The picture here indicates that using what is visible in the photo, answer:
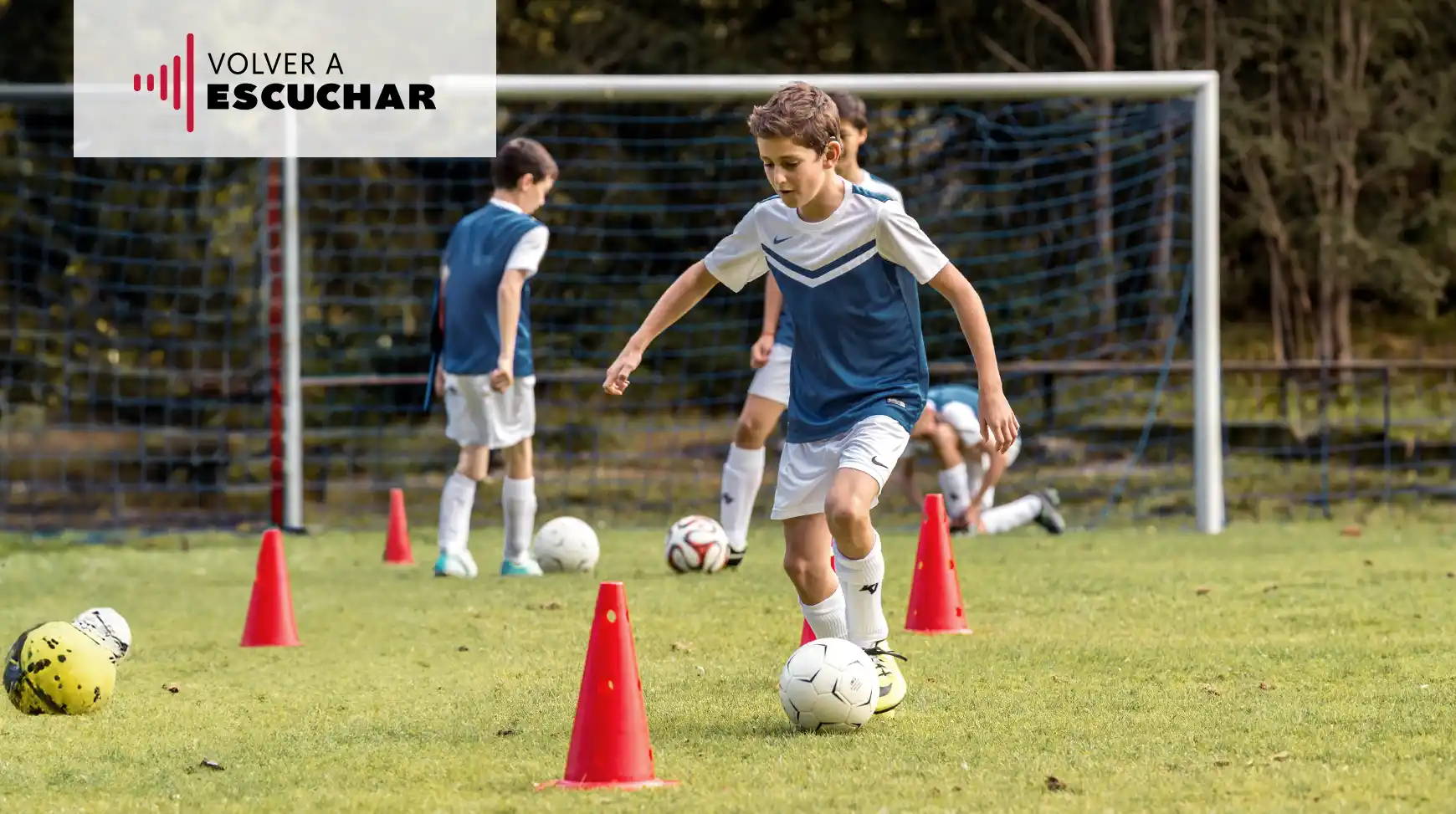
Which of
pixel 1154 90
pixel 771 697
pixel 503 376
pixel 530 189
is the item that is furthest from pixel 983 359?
pixel 1154 90

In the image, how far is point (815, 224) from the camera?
5062 mm

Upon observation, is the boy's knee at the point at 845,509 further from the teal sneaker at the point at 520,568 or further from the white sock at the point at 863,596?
the teal sneaker at the point at 520,568

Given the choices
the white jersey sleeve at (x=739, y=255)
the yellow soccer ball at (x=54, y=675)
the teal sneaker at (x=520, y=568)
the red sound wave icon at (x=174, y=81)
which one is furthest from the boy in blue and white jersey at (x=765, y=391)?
the red sound wave icon at (x=174, y=81)

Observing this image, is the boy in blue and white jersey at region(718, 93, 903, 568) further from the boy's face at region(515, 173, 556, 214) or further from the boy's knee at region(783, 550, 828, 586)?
the boy's knee at region(783, 550, 828, 586)

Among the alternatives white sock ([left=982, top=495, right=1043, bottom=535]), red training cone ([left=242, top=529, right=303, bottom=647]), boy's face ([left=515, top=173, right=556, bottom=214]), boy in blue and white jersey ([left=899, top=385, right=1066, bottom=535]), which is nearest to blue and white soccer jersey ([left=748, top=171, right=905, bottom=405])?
boy's face ([left=515, top=173, right=556, bottom=214])

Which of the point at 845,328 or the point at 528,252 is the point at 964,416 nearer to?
the point at 528,252

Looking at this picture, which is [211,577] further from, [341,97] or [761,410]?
[341,97]

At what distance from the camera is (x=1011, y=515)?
35.1ft

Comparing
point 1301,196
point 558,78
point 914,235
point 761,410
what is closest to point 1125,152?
point 1301,196

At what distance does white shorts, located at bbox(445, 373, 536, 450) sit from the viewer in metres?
8.73

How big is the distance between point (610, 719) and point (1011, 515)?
677cm

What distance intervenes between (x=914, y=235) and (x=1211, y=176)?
6.47 meters

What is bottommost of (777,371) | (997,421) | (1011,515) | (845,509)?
(1011,515)

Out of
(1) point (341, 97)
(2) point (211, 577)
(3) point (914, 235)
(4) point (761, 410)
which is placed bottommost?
(2) point (211, 577)
